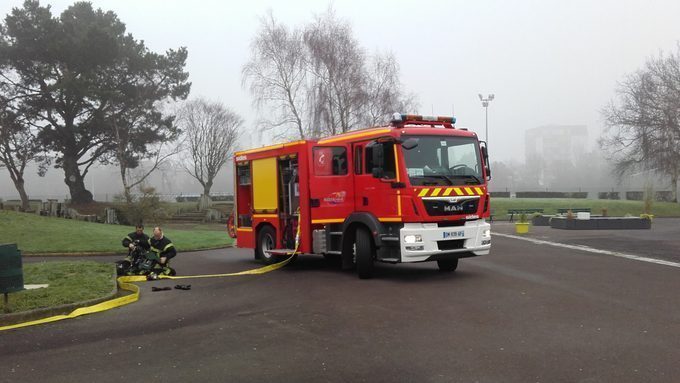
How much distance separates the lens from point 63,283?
Result: 1031cm

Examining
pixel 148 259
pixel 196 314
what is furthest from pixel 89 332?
pixel 148 259

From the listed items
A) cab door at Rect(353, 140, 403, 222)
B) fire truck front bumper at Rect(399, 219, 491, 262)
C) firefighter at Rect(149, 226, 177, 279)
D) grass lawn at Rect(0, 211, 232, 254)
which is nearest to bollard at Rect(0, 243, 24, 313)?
firefighter at Rect(149, 226, 177, 279)

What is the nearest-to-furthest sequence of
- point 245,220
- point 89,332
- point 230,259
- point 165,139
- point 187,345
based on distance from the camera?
point 187,345
point 89,332
point 245,220
point 230,259
point 165,139

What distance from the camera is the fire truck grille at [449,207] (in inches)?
394

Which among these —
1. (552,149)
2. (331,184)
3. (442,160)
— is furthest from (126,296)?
(552,149)

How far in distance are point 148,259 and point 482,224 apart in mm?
7515

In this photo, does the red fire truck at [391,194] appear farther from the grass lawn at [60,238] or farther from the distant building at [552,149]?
the distant building at [552,149]

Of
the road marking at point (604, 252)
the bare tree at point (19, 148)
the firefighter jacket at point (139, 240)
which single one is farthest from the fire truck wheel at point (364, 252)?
the bare tree at point (19, 148)

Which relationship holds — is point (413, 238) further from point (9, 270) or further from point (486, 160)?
point (9, 270)

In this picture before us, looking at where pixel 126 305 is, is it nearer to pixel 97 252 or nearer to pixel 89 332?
pixel 89 332

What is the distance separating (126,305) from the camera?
895 cm

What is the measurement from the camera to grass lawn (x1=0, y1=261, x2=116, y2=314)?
8.51 metres

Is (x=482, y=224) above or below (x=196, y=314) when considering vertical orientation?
above

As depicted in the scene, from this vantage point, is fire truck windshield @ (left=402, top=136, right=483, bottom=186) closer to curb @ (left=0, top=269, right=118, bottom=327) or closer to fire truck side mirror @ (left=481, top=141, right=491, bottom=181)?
fire truck side mirror @ (left=481, top=141, right=491, bottom=181)
